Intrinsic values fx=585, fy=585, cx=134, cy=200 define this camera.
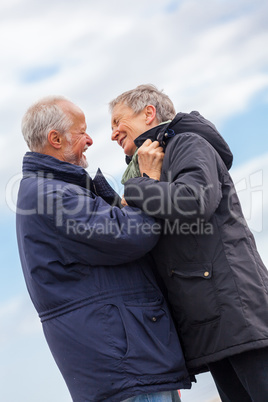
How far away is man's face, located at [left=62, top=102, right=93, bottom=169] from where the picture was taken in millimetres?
3297

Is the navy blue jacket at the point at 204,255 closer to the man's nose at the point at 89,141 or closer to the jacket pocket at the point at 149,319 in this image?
the jacket pocket at the point at 149,319

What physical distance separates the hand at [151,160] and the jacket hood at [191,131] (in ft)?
0.22

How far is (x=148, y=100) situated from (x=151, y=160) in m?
0.49

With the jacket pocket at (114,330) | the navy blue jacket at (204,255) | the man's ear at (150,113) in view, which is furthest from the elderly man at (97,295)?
the man's ear at (150,113)

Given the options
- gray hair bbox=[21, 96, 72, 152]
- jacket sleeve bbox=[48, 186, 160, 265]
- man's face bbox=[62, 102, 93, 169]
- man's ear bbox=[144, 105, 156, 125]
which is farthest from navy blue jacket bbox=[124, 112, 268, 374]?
gray hair bbox=[21, 96, 72, 152]

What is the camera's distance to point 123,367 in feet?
9.24

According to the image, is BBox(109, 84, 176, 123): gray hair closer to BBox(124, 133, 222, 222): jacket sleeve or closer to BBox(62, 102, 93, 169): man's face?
BBox(62, 102, 93, 169): man's face

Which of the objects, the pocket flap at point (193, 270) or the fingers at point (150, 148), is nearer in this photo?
the pocket flap at point (193, 270)

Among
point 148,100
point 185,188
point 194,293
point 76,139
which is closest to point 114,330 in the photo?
point 194,293

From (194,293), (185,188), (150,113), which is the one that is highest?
(150,113)

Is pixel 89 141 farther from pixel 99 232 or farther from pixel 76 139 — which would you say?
pixel 99 232

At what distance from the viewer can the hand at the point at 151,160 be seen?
3150mm

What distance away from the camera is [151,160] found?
10.4 feet

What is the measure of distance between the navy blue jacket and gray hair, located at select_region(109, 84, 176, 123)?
356 millimetres
